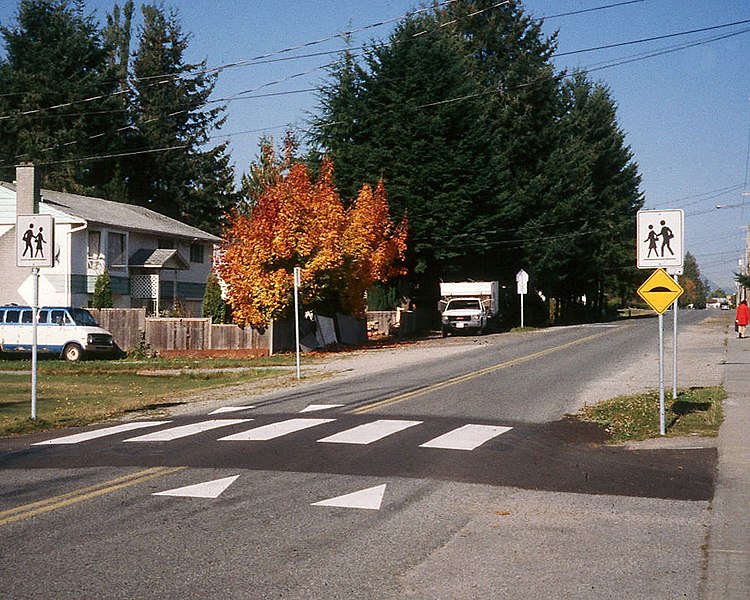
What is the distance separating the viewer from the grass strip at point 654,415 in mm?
13781

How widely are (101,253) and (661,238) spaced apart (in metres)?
34.3

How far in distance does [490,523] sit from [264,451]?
175 inches

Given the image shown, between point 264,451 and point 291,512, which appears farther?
point 264,451

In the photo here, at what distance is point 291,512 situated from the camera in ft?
27.6

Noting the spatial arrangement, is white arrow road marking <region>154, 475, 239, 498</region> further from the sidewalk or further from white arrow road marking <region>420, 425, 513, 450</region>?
the sidewalk

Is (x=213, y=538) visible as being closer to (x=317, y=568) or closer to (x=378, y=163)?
(x=317, y=568)

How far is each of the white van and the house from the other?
16.0 feet

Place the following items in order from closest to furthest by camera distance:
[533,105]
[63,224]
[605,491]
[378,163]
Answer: [605,491] → [63,224] → [378,163] → [533,105]

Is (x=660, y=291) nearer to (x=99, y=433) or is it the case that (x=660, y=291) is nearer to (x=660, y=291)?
(x=660, y=291)

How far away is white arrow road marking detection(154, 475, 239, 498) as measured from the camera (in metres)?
9.16

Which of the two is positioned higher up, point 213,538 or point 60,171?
point 60,171

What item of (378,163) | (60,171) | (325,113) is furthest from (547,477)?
(60,171)

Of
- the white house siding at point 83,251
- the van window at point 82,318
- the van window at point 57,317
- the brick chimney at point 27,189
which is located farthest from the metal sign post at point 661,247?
the brick chimney at point 27,189

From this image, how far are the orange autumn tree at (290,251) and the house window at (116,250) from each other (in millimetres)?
Result: 9549
